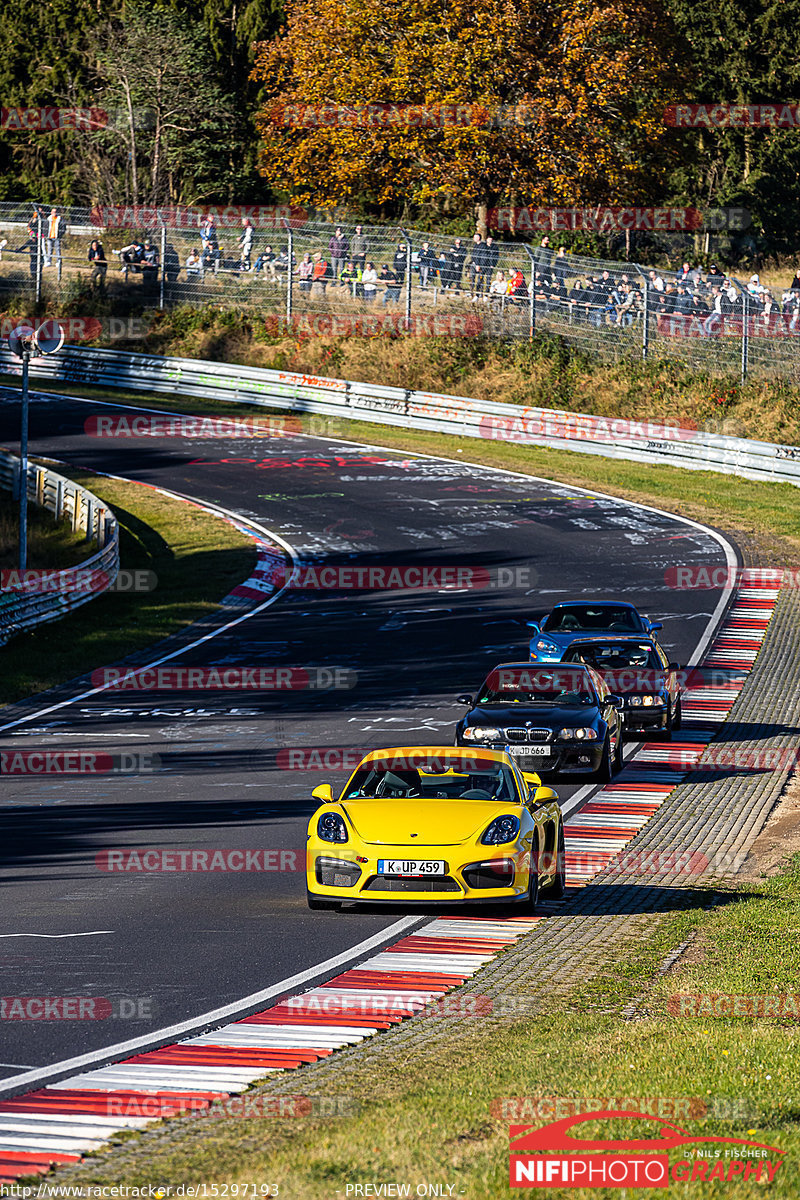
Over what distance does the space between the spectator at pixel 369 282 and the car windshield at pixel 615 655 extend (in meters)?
29.9

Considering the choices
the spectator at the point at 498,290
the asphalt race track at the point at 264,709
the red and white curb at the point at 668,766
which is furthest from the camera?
the spectator at the point at 498,290

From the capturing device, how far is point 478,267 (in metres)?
49.2

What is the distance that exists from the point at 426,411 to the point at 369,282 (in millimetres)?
5225

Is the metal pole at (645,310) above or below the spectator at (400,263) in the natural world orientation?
below

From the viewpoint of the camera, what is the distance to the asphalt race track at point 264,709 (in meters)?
11.0

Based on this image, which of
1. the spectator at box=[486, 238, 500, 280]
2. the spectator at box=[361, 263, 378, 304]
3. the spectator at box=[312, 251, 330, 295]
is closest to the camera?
the spectator at box=[486, 238, 500, 280]

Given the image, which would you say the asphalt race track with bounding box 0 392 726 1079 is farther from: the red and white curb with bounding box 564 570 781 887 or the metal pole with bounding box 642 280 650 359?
the metal pole with bounding box 642 280 650 359

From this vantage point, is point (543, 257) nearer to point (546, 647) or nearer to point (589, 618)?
point (589, 618)

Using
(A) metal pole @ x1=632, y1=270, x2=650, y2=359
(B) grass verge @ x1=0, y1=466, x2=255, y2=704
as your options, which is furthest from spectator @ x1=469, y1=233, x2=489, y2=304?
(B) grass verge @ x1=0, y1=466, x2=255, y2=704

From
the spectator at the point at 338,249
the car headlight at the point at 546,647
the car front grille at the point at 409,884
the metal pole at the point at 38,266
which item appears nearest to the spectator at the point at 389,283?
the spectator at the point at 338,249

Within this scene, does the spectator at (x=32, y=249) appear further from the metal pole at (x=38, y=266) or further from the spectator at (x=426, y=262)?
the spectator at (x=426, y=262)

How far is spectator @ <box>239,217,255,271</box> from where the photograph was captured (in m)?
51.9

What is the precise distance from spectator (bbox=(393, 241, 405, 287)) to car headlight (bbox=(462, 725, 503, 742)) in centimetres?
3282

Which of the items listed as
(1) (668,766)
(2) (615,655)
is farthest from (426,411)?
(1) (668,766)
